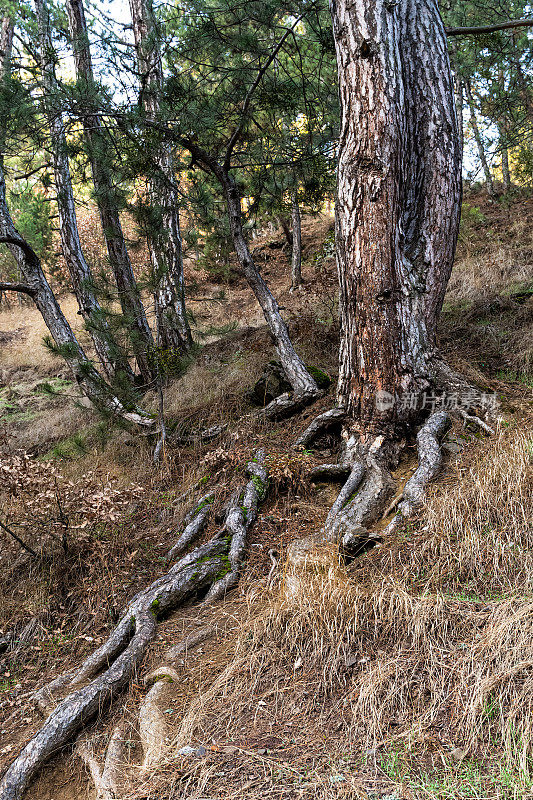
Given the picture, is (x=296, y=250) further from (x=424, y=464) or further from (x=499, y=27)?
(x=424, y=464)

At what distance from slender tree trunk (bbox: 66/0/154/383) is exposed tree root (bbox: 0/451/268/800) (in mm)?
2643

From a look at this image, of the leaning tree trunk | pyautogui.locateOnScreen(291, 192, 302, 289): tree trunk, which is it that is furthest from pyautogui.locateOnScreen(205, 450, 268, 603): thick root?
pyautogui.locateOnScreen(291, 192, 302, 289): tree trunk

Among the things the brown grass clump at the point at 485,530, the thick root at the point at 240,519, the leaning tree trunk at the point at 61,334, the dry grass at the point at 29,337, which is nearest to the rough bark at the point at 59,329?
the leaning tree trunk at the point at 61,334

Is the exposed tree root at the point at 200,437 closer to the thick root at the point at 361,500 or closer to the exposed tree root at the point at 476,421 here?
the thick root at the point at 361,500

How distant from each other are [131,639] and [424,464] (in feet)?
8.05

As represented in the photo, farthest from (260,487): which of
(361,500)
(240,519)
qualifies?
(361,500)

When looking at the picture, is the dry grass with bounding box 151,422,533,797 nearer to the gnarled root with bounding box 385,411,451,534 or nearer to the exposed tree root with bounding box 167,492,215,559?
the gnarled root with bounding box 385,411,451,534

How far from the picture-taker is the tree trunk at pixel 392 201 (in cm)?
384

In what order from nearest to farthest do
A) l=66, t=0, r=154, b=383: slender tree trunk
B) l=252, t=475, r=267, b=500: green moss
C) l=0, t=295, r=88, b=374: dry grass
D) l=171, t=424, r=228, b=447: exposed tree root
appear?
l=252, t=475, r=267, b=500: green moss → l=66, t=0, r=154, b=383: slender tree trunk → l=171, t=424, r=228, b=447: exposed tree root → l=0, t=295, r=88, b=374: dry grass

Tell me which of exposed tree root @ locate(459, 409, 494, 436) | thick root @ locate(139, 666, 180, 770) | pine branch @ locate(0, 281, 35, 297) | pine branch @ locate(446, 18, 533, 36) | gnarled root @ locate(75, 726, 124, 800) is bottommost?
gnarled root @ locate(75, 726, 124, 800)

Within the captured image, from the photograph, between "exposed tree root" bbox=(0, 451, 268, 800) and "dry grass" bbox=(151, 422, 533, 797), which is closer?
"dry grass" bbox=(151, 422, 533, 797)

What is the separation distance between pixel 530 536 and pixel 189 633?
2.23 metres

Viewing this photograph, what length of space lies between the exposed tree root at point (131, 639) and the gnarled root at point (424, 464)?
131 cm

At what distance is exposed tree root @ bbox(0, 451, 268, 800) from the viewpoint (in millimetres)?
2604
